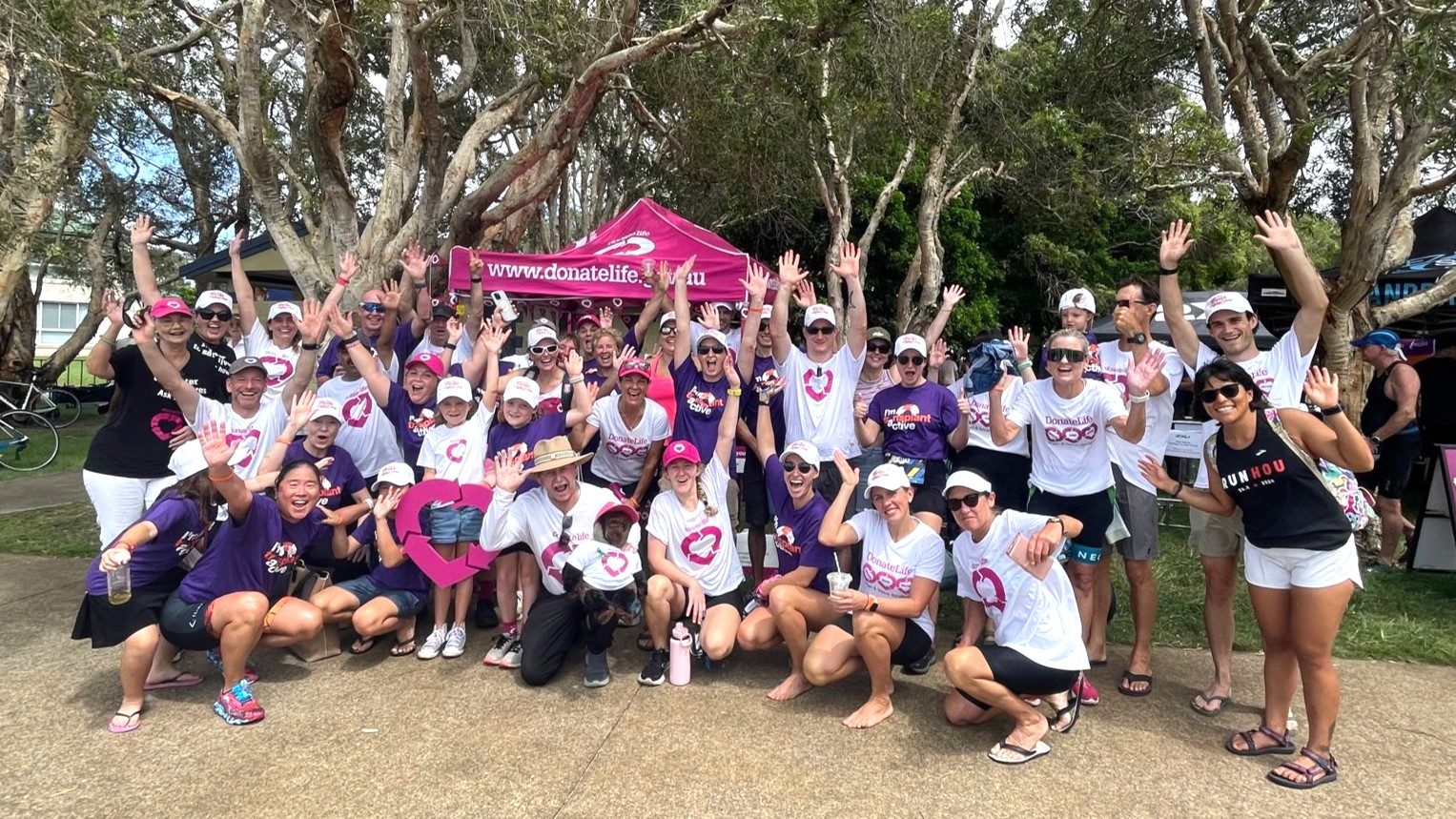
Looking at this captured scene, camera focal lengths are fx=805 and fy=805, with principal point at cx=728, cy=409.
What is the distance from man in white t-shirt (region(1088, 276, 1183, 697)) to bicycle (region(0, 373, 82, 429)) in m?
15.1

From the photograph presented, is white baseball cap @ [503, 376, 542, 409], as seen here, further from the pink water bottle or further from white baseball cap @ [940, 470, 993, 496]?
white baseball cap @ [940, 470, 993, 496]

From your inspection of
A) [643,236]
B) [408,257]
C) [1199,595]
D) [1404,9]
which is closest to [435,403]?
[408,257]

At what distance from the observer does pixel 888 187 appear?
13609 mm

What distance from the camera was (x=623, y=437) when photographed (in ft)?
16.9

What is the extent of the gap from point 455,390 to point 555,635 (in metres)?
1.57

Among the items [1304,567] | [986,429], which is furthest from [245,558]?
[1304,567]

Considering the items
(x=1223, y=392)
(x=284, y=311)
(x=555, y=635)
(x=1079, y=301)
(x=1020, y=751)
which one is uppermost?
(x=1079, y=301)

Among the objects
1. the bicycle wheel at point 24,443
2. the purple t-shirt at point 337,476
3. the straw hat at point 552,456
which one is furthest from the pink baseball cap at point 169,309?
the bicycle wheel at point 24,443

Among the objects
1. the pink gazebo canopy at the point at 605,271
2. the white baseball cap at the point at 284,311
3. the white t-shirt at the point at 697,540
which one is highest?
the pink gazebo canopy at the point at 605,271

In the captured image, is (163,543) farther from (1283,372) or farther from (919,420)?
(1283,372)

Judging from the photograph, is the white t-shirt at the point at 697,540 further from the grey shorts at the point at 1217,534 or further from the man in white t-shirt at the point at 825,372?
the grey shorts at the point at 1217,534

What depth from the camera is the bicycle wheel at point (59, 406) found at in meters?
14.3

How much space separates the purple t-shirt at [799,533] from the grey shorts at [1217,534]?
1.84 meters

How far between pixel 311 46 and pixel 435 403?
4.42 m
